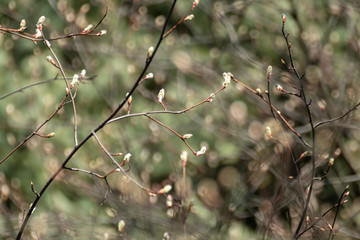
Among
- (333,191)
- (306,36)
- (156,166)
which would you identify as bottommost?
(156,166)

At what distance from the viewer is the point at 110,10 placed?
6.59 metres

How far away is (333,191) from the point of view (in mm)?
5102

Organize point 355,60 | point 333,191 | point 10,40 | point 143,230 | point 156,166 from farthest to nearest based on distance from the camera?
1. point 10,40
2. point 156,166
3. point 333,191
4. point 355,60
5. point 143,230

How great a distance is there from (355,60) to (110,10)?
3.03 meters

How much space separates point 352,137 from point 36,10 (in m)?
3.80

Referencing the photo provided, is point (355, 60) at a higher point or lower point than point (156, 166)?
higher

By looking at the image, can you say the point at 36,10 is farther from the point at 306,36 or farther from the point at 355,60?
the point at 355,60

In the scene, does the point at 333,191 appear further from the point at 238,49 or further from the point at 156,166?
the point at 156,166

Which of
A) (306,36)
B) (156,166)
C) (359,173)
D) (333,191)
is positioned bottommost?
(156,166)

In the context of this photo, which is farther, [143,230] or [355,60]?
[355,60]

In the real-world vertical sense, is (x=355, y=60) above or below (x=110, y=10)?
above

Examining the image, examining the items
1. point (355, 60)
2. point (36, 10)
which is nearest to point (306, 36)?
point (355, 60)

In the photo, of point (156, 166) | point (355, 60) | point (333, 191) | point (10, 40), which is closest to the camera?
point (355, 60)

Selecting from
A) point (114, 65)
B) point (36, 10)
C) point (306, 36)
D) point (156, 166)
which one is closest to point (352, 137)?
point (306, 36)
